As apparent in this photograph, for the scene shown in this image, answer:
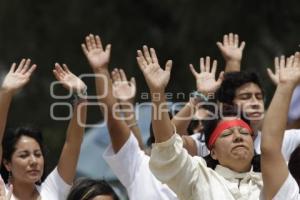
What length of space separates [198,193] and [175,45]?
25.0 feet

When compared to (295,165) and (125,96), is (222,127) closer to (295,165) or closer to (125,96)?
(295,165)

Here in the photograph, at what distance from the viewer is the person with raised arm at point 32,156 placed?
8312mm

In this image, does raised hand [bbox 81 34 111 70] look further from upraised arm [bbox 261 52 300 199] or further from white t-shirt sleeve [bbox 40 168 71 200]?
upraised arm [bbox 261 52 300 199]

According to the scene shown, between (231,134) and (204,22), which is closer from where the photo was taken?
(231,134)

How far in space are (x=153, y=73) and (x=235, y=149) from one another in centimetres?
57

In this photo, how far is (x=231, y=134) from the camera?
7859 millimetres

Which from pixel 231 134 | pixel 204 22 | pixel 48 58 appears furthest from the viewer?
pixel 48 58

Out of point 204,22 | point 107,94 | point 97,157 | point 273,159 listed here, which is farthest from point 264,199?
point 204,22

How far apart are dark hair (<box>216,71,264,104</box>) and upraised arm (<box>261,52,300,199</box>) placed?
1.45 meters

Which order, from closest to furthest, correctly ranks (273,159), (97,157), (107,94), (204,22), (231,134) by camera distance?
1. (273,159)
2. (231,134)
3. (107,94)
4. (97,157)
5. (204,22)

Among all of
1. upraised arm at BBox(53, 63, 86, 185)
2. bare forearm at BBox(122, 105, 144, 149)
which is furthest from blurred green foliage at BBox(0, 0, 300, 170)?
upraised arm at BBox(53, 63, 86, 185)

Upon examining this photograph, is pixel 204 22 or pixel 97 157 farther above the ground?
pixel 204 22

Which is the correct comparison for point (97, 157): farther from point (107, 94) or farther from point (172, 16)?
point (107, 94)

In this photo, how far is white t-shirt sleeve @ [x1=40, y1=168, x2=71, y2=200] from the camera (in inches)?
328
